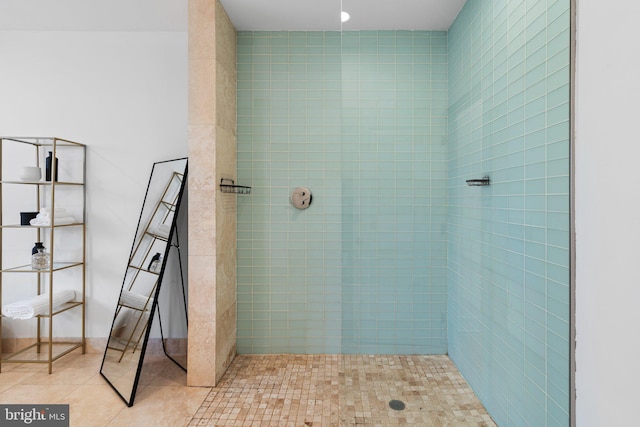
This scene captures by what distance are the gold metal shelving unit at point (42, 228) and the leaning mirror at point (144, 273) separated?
0.36m

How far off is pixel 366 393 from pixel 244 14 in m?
1.48

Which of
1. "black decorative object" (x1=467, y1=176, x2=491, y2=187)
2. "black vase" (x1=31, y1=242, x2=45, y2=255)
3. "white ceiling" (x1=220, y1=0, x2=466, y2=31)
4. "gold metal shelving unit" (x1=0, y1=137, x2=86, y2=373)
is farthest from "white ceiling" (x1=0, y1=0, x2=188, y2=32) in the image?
"black decorative object" (x1=467, y1=176, x2=491, y2=187)

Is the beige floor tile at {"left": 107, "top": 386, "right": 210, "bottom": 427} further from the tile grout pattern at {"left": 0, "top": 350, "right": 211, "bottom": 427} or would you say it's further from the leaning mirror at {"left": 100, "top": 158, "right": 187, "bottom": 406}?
the leaning mirror at {"left": 100, "top": 158, "right": 187, "bottom": 406}

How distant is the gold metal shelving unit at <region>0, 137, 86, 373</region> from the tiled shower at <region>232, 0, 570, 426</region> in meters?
1.60

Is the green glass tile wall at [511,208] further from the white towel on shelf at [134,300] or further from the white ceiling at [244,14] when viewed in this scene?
the white towel on shelf at [134,300]

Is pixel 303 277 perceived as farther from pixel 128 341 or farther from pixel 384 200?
pixel 128 341

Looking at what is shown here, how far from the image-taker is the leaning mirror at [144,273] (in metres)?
1.83

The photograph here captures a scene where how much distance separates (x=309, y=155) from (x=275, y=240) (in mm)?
329

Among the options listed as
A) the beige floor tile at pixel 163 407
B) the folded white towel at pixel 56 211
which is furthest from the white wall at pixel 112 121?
the beige floor tile at pixel 163 407

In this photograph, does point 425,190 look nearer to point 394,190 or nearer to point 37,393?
point 394,190

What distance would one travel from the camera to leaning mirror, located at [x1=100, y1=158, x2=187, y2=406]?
1.83m

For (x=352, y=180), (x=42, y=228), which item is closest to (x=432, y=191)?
(x=352, y=180)

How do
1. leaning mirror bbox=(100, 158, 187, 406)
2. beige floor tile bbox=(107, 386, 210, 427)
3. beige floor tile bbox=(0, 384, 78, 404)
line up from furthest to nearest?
leaning mirror bbox=(100, 158, 187, 406) < beige floor tile bbox=(0, 384, 78, 404) < beige floor tile bbox=(107, 386, 210, 427)
